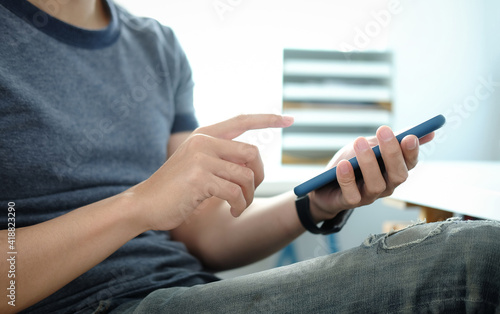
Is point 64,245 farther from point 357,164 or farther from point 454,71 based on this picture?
point 454,71

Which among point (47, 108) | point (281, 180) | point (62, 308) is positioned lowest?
point (281, 180)

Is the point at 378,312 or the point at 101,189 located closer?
the point at 378,312

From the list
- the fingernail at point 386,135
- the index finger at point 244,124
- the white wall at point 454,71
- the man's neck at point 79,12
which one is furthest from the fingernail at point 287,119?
the white wall at point 454,71

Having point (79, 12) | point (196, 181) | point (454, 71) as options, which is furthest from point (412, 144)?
point (454, 71)

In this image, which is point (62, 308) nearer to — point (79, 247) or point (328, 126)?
point (79, 247)

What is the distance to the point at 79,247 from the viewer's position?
529 millimetres

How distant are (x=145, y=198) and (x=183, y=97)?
0.39 metres

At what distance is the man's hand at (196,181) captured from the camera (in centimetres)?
53

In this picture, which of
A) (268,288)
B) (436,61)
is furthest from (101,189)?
(436,61)

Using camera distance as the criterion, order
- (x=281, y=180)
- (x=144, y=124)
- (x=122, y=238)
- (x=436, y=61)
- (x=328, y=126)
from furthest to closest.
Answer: (x=436, y=61) < (x=328, y=126) < (x=281, y=180) < (x=144, y=124) < (x=122, y=238)

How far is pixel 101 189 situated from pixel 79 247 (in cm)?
17

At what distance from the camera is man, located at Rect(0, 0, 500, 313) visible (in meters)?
0.46

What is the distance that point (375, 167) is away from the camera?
0.56m

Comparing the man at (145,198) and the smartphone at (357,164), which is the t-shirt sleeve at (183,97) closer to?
the man at (145,198)
